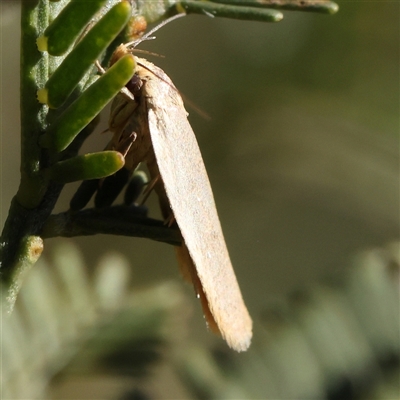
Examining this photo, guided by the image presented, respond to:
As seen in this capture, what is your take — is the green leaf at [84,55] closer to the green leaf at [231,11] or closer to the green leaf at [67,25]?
the green leaf at [67,25]


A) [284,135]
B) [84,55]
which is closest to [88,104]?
[84,55]

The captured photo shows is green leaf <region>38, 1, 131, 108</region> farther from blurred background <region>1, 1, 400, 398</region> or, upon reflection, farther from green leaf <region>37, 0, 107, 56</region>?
blurred background <region>1, 1, 400, 398</region>

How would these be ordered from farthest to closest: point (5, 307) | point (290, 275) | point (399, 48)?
point (290, 275)
point (399, 48)
point (5, 307)

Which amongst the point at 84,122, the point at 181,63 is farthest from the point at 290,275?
the point at 84,122

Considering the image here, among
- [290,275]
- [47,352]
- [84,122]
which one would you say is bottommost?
[290,275]

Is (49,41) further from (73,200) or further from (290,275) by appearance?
(290,275)

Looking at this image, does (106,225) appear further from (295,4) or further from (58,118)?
(295,4)

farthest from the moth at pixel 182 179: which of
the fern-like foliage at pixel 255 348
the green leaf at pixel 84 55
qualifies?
the green leaf at pixel 84 55

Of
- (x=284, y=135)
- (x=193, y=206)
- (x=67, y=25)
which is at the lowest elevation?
(x=284, y=135)
